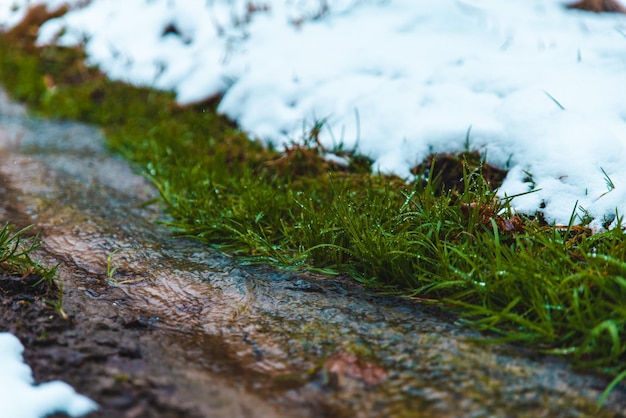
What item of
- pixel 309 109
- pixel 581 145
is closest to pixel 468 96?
pixel 581 145

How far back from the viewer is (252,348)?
6.06ft

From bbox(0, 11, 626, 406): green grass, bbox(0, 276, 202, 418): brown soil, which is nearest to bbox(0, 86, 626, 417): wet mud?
bbox(0, 276, 202, 418): brown soil

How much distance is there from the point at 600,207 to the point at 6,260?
2.56m

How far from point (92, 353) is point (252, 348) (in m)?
0.54

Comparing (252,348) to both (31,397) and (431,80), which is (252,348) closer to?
(31,397)

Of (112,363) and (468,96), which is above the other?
(468,96)

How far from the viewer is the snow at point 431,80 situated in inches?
104

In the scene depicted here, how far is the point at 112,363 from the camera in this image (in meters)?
1.71

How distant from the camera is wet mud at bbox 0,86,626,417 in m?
1.54

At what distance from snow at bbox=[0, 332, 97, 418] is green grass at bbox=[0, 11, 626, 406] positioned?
45.3 inches

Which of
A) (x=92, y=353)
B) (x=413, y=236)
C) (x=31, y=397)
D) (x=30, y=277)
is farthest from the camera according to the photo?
(x=413, y=236)

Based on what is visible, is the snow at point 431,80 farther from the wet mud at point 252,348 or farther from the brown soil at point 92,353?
the brown soil at point 92,353

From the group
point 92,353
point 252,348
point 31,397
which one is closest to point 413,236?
point 252,348

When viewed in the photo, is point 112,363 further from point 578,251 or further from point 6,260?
point 578,251
